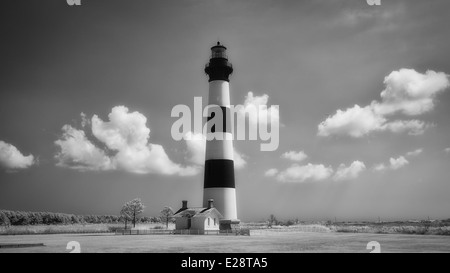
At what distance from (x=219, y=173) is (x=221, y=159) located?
1774mm

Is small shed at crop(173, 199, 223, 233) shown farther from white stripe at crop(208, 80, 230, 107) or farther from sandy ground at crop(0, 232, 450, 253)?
sandy ground at crop(0, 232, 450, 253)

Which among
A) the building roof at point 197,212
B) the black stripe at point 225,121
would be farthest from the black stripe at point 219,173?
the black stripe at point 225,121

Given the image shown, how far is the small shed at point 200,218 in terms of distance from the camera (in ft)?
151

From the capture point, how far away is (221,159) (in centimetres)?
4506

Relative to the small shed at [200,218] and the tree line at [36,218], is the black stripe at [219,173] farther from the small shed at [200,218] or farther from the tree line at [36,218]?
the tree line at [36,218]

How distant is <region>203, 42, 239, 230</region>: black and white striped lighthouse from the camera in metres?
45.2

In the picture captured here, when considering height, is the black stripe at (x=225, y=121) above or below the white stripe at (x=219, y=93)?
below

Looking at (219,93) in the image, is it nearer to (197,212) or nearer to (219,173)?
(219,173)

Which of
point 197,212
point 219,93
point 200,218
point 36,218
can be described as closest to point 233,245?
point 200,218
